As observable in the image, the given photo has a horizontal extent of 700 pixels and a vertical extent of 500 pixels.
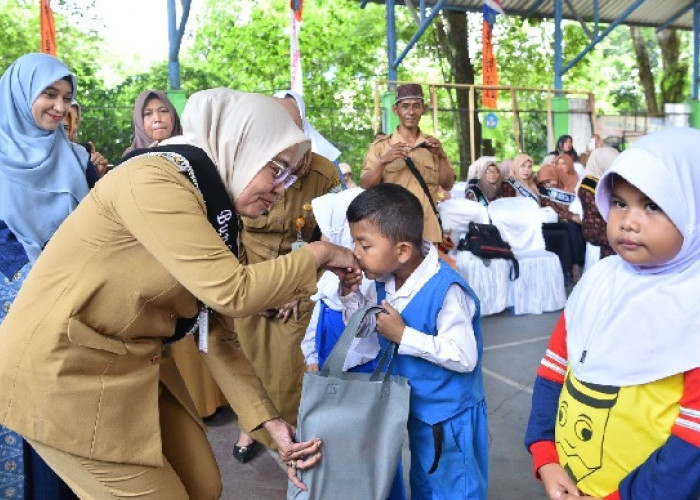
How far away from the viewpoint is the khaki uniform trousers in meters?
1.52

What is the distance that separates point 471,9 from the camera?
12445 millimetres

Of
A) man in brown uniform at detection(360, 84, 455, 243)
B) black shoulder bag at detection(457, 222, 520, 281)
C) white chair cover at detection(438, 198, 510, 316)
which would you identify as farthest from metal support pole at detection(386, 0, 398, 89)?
man in brown uniform at detection(360, 84, 455, 243)

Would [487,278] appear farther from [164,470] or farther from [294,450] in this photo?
[164,470]

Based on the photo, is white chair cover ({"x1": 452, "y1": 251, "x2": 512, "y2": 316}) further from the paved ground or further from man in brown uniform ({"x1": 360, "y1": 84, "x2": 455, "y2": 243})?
man in brown uniform ({"x1": 360, "y1": 84, "x2": 455, "y2": 243})

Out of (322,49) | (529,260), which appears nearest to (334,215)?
(529,260)

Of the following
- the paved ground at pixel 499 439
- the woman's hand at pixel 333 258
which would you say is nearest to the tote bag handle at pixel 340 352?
the woman's hand at pixel 333 258

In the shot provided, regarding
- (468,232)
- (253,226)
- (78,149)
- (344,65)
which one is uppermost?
(344,65)

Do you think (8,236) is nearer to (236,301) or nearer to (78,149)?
(78,149)

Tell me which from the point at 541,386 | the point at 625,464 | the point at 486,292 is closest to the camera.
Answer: the point at 625,464

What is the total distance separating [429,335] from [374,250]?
30cm

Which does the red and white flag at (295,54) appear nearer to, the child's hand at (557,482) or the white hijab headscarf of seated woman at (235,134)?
the white hijab headscarf of seated woman at (235,134)

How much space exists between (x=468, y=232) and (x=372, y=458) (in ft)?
14.9

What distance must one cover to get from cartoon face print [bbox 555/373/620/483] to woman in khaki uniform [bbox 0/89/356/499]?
23.9 inches

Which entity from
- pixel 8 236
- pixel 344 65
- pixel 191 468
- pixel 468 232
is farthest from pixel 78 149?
pixel 344 65
